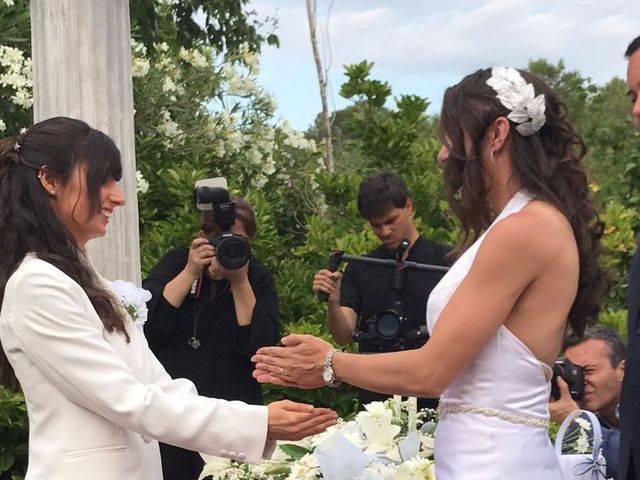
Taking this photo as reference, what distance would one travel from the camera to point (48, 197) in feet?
8.29

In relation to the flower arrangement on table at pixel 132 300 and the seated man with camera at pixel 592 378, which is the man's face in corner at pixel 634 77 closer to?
the seated man with camera at pixel 592 378

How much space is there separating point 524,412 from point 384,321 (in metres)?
2.27

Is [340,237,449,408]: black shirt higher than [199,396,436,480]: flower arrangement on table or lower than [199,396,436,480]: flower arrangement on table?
higher

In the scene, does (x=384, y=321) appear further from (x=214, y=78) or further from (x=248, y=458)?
(x=214, y=78)

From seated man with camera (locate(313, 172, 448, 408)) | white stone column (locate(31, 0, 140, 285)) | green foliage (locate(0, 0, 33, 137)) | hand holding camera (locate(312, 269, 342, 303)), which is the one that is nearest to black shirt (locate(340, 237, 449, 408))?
seated man with camera (locate(313, 172, 448, 408))

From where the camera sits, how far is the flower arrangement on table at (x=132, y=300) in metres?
2.86

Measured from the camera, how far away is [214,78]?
8.66 m

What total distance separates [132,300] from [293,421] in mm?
663

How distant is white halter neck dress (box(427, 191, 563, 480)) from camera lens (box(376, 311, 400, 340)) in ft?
7.14

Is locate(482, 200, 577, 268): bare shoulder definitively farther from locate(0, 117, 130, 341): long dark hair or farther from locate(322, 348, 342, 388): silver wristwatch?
locate(0, 117, 130, 341): long dark hair

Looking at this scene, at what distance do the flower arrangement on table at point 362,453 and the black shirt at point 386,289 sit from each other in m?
1.81

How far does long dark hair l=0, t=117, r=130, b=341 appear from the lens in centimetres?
249

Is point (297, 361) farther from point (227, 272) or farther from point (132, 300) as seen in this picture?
point (227, 272)

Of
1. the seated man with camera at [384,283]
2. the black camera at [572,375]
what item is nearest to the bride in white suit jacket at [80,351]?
the black camera at [572,375]
